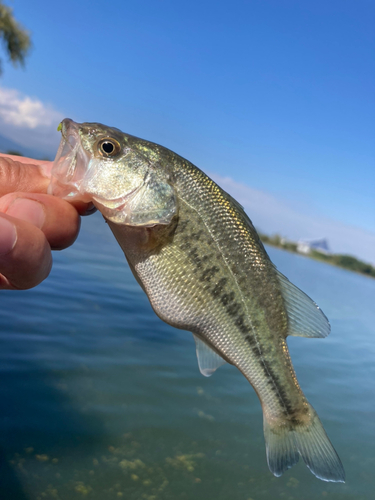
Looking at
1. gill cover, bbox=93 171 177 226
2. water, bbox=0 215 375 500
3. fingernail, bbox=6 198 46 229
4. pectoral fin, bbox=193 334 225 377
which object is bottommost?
water, bbox=0 215 375 500

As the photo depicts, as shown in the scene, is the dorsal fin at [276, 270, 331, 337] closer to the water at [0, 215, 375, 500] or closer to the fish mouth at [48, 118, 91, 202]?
the fish mouth at [48, 118, 91, 202]

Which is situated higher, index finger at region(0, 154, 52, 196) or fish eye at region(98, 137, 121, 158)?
fish eye at region(98, 137, 121, 158)

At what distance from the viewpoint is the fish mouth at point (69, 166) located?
220cm

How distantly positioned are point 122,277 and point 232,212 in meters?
12.1

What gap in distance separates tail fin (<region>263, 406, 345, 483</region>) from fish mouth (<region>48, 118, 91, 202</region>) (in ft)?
6.85

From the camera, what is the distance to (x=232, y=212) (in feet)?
8.05

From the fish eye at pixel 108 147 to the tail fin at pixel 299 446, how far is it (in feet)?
7.02

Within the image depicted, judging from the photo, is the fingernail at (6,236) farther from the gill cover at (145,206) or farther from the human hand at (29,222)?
the gill cover at (145,206)

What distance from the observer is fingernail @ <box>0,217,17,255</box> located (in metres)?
1.72

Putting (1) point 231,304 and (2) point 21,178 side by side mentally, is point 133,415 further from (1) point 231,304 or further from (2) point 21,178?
(2) point 21,178

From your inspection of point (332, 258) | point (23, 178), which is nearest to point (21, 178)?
point (23, 178)

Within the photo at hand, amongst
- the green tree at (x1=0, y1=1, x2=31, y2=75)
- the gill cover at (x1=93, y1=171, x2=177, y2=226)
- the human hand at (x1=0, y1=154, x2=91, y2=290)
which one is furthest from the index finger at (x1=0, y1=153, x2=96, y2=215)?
the green tree at (x1=0, y1=1, x2=31, y2=75)

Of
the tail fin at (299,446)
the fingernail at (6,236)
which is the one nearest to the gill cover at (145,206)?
the fingernail at (6,236)

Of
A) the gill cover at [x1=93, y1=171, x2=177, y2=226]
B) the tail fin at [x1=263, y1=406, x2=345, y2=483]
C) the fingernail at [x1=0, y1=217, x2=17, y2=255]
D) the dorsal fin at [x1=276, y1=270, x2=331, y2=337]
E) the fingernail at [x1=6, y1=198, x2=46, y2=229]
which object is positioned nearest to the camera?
the fingernail at [x1=0, y1=217, x2=17, y2=255]
